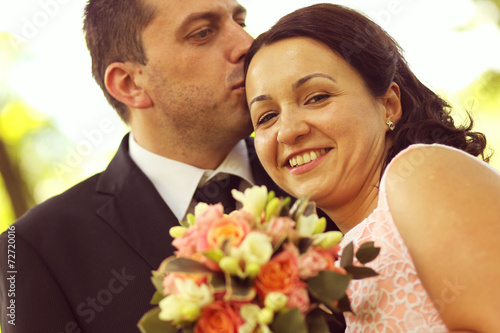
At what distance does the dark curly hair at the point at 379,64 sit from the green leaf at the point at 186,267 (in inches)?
53.4

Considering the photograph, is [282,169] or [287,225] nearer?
[287,225]

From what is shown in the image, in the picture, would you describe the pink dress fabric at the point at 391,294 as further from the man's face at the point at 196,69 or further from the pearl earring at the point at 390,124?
the man's face at the point at 196,69

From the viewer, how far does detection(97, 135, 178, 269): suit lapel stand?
3295mm

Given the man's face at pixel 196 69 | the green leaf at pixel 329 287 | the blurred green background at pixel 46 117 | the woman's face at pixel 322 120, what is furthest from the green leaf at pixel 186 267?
the blurred green background at pixel 46 117

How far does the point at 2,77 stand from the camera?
891 centimetres

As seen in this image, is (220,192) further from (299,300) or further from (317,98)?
(299,300)

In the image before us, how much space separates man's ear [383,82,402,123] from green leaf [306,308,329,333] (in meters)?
1.38

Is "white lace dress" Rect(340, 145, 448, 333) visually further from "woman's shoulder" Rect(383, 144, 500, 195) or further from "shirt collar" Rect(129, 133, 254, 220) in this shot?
"shirt collar" Rect(129, 133, 254, 220)

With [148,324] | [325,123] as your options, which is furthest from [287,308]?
[325,123]

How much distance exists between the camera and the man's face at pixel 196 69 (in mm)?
3734

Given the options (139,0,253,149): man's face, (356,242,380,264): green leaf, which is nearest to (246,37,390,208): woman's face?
(356,242,380,264): green leaf

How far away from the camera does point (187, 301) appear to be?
69.4 inches

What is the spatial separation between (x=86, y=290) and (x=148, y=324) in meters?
1.48

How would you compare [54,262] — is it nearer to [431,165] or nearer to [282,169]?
[282,169]
